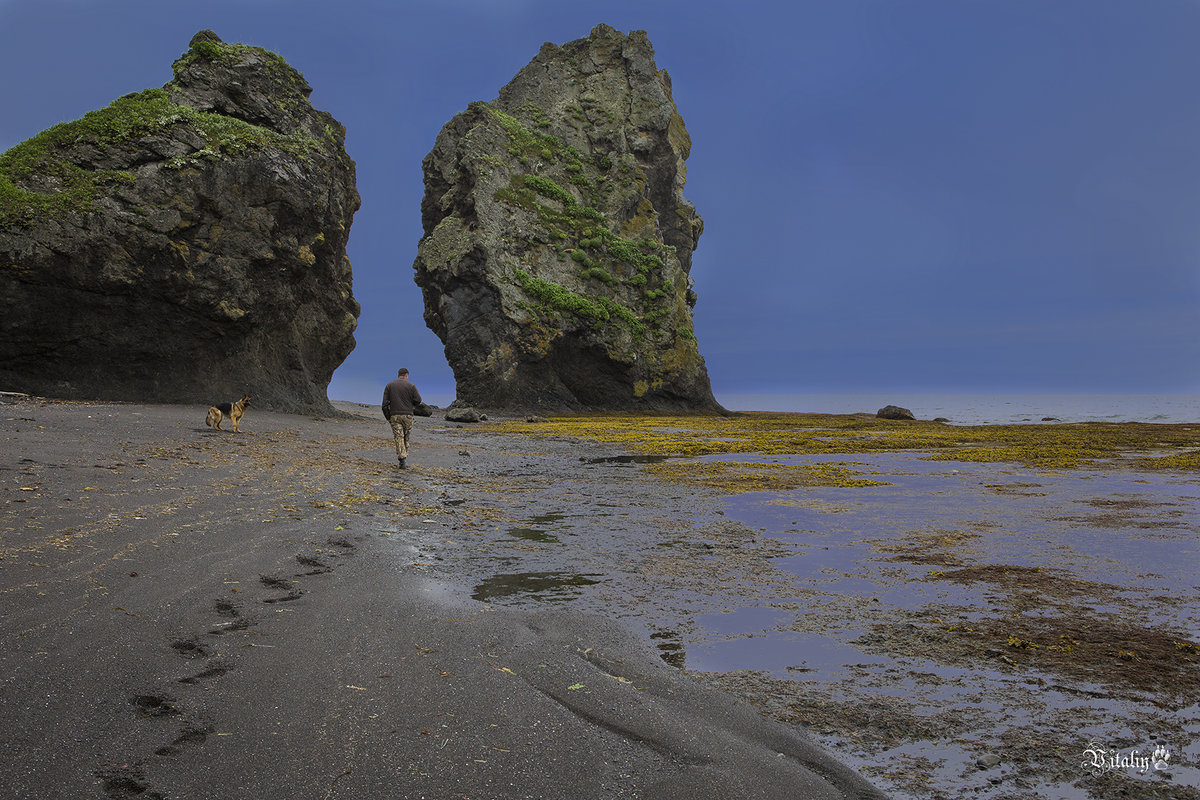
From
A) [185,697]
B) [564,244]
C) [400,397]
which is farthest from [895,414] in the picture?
[185,697]

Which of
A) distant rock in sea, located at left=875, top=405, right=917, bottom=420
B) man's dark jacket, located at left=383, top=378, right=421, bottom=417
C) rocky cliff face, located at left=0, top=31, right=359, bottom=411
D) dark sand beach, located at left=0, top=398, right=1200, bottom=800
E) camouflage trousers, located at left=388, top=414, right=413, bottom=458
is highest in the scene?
rocky cliff face, located at left=0, top=31, right=359, bottom=411

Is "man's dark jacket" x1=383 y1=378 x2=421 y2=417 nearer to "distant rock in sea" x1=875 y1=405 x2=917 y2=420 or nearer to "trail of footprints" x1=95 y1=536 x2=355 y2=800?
"trail of footprints" x1=95 y1=536 x2=355 y2=800

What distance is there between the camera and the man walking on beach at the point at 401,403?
15.8 meters

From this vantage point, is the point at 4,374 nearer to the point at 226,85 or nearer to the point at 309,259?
the point at 309,259

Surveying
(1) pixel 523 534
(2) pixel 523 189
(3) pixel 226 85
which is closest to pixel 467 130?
(2) pixel 523 189

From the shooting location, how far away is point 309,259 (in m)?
26.6

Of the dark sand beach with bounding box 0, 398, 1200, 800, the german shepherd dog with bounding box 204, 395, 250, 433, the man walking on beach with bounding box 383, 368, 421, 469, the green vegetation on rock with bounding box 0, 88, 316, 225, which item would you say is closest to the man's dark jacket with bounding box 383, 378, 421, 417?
the man walking on beach with bounding box 383, 368, 421, 469

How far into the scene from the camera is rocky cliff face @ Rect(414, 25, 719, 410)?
51.0 m

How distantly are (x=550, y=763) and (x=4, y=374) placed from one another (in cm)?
2502

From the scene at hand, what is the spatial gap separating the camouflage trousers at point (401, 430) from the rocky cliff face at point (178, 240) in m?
12.4

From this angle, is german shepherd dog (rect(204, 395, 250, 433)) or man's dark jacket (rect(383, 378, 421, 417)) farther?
german shepherd dog (rect(204, 395, 250, 433))

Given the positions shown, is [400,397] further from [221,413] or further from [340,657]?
[340,657]

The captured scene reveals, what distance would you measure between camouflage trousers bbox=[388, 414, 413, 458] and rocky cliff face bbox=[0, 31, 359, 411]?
40.6 ft

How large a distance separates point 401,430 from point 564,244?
1648 inches
